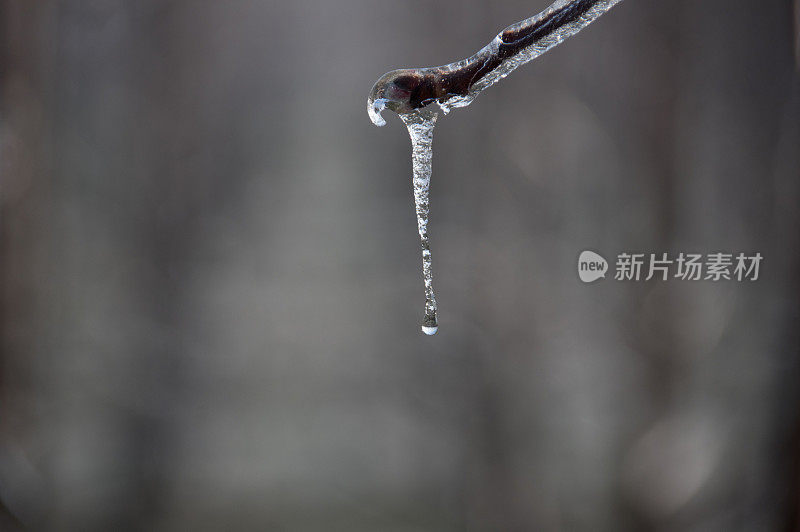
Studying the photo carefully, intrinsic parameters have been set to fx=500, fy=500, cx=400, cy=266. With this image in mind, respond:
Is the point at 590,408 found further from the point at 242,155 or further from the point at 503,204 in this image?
the point at 242,155

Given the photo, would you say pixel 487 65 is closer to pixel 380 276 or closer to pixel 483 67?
pixel 483 67

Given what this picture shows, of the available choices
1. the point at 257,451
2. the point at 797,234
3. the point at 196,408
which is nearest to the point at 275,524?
the point at 257,451

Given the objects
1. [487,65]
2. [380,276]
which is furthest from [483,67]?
[380,276]

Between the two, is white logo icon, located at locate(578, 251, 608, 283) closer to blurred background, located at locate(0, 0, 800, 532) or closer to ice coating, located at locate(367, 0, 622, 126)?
blurred background, located at locate(0, 0, 800, 532)

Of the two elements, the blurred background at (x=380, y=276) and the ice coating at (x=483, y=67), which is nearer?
the ice coating at (x=483, y=67)

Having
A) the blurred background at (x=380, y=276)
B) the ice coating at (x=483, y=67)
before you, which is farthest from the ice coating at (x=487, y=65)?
the blurred background at (x=380, y=276)

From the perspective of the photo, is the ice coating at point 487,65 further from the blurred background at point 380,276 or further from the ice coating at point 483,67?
the blurred background at point 380,276
